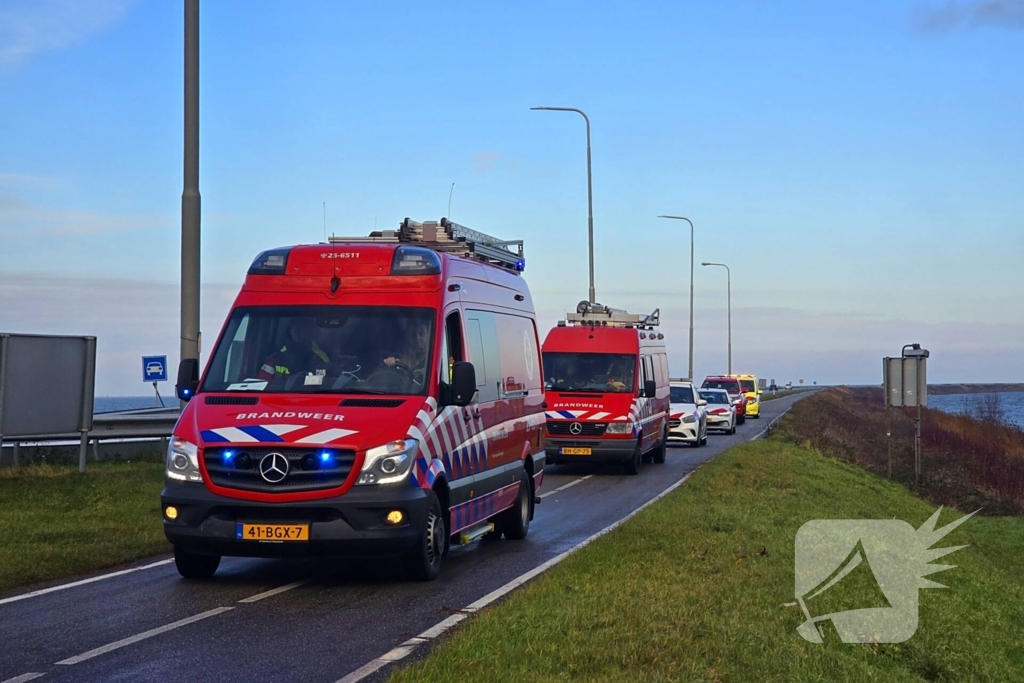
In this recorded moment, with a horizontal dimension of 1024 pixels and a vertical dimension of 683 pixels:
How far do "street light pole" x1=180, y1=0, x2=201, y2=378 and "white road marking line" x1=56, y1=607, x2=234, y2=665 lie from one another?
24.2ft

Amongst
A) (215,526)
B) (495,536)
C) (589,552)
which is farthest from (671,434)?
(215,526)

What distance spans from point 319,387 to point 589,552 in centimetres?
291

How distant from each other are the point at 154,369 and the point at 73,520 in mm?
20588

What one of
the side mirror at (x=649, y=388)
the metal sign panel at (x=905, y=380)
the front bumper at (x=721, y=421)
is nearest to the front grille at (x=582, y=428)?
the side mirror at (x=649, y=388)

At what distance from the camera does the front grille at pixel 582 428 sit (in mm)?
23641

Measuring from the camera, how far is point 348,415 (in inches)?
388

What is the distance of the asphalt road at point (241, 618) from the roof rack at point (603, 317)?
12756 millimetres

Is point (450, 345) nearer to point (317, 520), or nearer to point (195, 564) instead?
point (317, 520)

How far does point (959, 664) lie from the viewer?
7496 millimetres

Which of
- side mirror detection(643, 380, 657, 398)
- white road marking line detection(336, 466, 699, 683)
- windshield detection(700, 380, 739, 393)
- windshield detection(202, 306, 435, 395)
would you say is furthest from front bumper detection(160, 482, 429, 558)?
windshield detection(700, 380, 739, 393)

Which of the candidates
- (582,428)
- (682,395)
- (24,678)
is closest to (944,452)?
(682,395)

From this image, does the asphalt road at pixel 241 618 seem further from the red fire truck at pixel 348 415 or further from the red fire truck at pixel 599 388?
the red fire truck at pixel 599 388

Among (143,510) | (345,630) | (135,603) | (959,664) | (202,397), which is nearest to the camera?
(959,664)

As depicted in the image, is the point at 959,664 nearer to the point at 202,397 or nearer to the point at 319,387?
the point at 319,387
